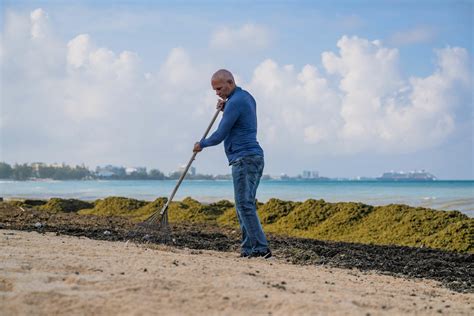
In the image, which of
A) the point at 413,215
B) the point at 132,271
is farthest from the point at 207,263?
the point at 413,215

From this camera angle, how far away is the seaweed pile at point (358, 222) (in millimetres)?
→ 10820

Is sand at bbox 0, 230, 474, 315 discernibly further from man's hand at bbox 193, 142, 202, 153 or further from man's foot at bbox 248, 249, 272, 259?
man's hand at bbox 193, 142, 202, 153

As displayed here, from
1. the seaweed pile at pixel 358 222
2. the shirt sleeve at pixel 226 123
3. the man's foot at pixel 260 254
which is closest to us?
the shirt sleeve at pixel 226 123

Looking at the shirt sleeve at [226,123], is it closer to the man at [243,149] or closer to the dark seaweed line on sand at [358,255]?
the man at [243,149]

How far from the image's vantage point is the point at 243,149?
7.00 metres

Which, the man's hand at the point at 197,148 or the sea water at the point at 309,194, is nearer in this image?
the man's hand at the point at 197,148

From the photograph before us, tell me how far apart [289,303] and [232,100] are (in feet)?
10.7

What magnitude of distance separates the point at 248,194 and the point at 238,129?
2.33 ft

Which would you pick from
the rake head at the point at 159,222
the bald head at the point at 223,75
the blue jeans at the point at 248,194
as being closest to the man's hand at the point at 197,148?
the blue jeans at the point at 248,194

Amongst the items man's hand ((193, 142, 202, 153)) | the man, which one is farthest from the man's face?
man's hand ((193, 142, 202, 153))

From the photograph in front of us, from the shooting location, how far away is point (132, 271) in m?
4.83

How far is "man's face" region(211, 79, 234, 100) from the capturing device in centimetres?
714

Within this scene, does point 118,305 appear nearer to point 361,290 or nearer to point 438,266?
point 361,290

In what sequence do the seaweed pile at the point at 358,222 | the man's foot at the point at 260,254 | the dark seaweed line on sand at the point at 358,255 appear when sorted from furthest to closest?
the seaweed pile at the point at 358,222 < the dark seaweed line on sand at the point at 358,255 < the man's foot at the point at 260,254
